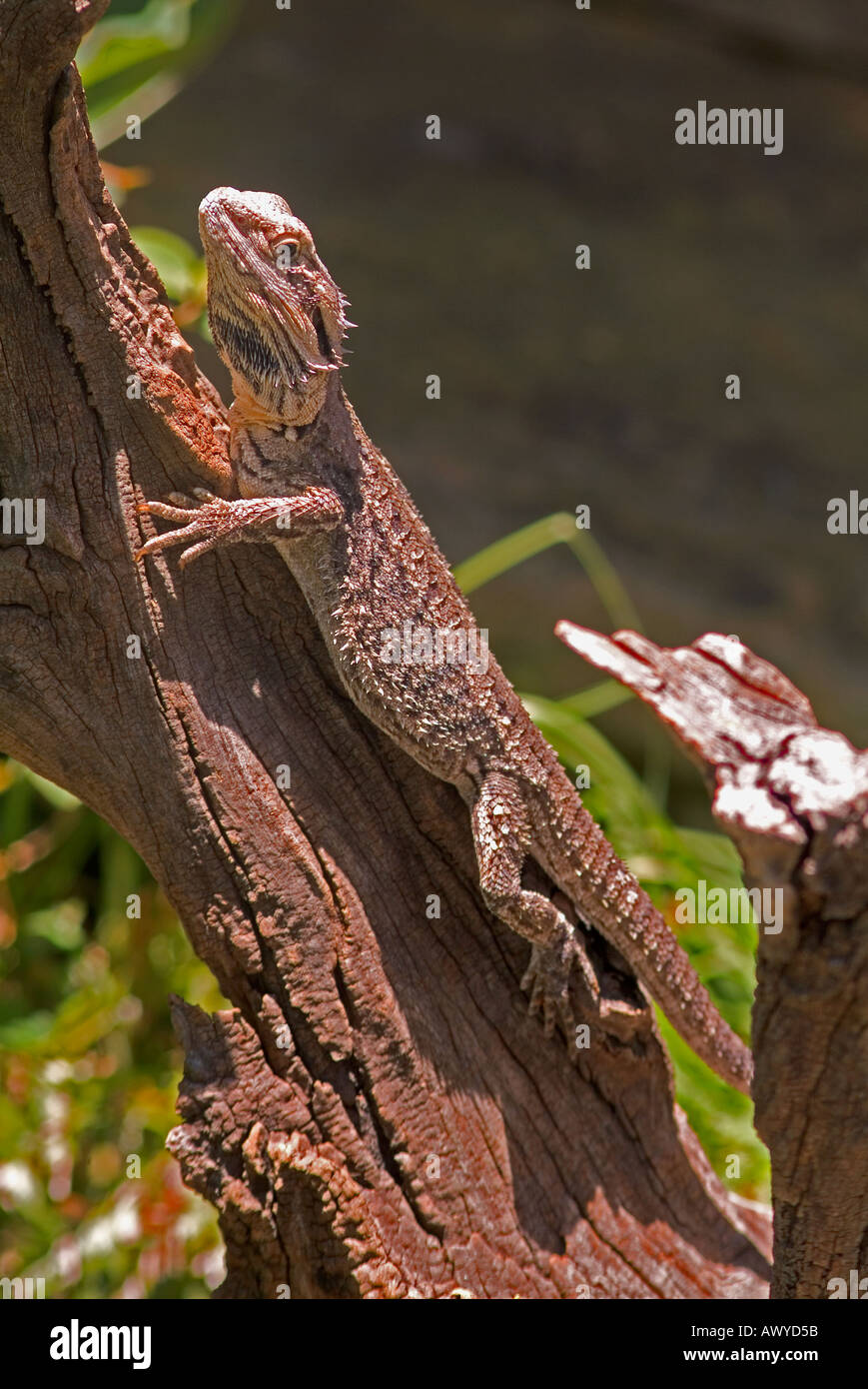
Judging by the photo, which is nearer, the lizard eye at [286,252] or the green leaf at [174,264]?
the lizard eye at [286,252]

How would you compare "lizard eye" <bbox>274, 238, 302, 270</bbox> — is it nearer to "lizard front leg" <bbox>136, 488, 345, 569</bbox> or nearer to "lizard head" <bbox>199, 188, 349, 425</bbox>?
"lizard head" <bbox>199, 188, 349, 425</bbox>

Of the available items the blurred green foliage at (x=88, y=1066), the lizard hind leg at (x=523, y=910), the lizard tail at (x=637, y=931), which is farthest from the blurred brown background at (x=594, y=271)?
the lizard hind leg at (x=523, y=910)

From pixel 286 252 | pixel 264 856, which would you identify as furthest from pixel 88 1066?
pixel 286 252

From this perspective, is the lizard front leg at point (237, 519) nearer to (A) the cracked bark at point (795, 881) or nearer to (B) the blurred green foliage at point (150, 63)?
(A) the cracked bark at point (795, 881)

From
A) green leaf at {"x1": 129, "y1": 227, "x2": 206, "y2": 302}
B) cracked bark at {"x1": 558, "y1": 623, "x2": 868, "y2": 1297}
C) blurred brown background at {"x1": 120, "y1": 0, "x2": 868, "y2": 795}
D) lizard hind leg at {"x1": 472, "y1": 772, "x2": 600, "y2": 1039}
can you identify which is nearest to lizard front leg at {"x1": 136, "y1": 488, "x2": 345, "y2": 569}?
lizard hind leg at {"x1": 472, "y1": 772, "x2": 600, "y2": 1039}

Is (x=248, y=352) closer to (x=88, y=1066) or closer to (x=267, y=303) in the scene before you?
(x=267, y=303)

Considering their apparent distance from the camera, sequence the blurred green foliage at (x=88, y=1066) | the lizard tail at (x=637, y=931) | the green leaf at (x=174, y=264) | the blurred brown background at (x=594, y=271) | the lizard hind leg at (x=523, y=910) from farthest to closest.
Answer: the blurred brown background at (x=594, y=271) < the blurred green foliage at (x=88, y=1066) < the green leaf at (x=174, y=264) < the lizard tail at (x=637, y=931) < the lizard hind leg at (x=523, y=910)

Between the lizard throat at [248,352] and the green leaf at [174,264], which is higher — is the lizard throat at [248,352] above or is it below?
below
